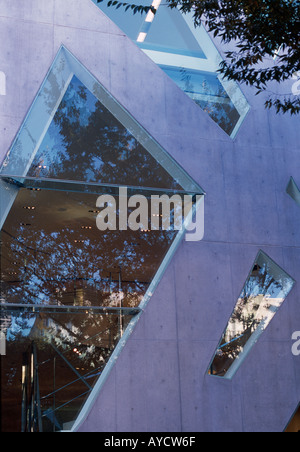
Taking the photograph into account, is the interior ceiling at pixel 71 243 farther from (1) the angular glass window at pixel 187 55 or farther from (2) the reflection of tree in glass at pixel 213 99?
(1) the angular glass window at pixel 187 55

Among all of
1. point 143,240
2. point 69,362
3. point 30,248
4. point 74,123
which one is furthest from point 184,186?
point 69,362

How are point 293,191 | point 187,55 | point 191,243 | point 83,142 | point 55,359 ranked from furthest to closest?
point 293,191 → point 187,55 → point 191,243 → point 83,142 → point 55,359

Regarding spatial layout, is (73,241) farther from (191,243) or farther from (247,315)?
(247,315)

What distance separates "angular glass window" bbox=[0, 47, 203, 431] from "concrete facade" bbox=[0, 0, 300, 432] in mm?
188

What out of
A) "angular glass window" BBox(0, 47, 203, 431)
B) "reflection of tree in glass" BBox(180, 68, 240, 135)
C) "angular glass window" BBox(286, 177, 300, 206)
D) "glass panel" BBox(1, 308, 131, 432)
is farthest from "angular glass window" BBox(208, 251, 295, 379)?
"reflection of tree in glass" BBox(180, 68, 240, 135)

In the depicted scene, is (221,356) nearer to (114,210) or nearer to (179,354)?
(179,354)

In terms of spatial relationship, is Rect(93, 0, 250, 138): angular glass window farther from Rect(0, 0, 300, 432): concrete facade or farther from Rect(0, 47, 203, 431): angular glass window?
Rect(0, 47, 203, 431): angular glass window

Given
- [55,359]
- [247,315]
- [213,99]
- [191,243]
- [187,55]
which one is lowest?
[55,359]

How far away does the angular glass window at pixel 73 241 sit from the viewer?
6.80m

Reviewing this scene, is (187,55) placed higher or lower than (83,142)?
higher

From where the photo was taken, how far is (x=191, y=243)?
777 centimetres

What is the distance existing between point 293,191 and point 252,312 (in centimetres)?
195

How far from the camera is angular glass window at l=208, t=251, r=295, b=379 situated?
25.2 feet

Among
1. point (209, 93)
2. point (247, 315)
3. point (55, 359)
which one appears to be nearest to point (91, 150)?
point (209, 93)
